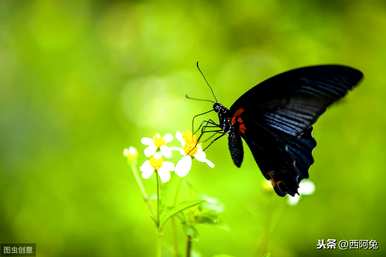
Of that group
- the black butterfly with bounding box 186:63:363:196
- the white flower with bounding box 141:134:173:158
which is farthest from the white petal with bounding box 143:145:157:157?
the black butterfly with bounding box 186:63:363:196

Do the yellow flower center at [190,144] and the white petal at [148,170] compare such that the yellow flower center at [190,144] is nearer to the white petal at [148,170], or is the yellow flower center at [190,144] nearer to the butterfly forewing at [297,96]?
the white petal at [148,170]

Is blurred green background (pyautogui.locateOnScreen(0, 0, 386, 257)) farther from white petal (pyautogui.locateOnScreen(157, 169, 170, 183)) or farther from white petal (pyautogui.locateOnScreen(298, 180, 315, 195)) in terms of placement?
white petal (pyautogui.locateOnScreen(157, 169, 170, 183))

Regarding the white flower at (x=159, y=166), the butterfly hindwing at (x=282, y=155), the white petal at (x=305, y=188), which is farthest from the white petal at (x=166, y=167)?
the white petal at (x=305, y=188)

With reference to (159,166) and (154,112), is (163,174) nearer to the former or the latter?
(159,166)

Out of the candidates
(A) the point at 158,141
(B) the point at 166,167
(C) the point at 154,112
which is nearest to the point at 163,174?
(B) the point at 166,167

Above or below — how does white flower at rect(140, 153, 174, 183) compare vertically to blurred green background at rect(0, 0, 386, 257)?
below

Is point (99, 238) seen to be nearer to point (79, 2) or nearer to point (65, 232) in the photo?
point (65, 232)

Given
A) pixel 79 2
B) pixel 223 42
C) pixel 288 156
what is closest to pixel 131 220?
pixel 288 156
